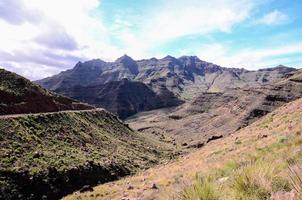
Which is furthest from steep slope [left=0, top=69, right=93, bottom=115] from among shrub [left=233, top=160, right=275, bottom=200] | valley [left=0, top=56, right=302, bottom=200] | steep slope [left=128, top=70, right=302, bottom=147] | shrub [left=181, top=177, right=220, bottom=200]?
shrub [left=233, top=160, right=275, bottom=200]

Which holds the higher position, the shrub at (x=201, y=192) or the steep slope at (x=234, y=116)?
the shrub at (x=201, y=192)

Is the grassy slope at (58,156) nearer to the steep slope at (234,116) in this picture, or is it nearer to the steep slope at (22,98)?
the steep slope at (22,98)

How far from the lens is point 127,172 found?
56.1 metres

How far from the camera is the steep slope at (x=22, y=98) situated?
2441 inches

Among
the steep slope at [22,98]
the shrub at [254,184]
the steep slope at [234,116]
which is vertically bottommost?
the steep slope at [234,116]

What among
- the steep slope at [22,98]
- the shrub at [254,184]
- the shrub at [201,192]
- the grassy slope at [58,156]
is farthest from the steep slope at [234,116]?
the shrub at [201,192]

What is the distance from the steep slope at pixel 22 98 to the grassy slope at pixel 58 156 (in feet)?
15.3

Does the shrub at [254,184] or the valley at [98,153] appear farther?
the valley at [98,153]

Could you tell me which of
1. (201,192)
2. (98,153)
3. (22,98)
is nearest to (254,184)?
(201,192)

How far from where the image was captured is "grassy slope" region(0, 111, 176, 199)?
1532 inches

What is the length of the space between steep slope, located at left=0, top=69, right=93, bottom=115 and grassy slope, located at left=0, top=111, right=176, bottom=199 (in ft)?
15.3

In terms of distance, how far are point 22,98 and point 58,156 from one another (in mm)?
22852

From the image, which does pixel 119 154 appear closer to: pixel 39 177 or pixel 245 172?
pixel 39 177

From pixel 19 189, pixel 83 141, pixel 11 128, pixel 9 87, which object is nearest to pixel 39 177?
pixel 19 189
